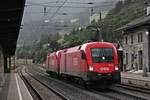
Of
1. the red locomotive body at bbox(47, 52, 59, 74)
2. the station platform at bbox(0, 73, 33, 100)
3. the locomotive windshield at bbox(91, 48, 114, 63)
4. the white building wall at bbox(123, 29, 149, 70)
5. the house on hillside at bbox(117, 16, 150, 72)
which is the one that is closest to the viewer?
the station platform at bbox(0, 73, 33, 100)

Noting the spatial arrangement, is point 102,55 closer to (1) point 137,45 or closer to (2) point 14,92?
(2) point 14,92

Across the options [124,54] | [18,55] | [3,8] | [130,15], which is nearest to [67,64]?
[3,8]

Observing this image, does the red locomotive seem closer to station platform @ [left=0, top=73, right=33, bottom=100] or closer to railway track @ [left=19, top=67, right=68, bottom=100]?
railway track @ [left=19, top=67, right=68, bottom=100]

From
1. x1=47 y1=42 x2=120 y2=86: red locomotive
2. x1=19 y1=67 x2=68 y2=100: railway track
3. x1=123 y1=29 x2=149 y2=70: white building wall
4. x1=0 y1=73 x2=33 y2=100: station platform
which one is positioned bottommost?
x1=19 y1=67 x2=68 y2=100: railway track

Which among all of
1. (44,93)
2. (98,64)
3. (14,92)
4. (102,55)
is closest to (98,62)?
(98,64)

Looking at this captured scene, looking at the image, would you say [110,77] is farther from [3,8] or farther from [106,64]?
[3,8]

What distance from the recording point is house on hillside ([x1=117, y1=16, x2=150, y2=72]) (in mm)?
52438

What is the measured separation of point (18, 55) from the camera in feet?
562

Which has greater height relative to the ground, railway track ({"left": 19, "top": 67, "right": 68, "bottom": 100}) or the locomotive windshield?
the locomotive windshield

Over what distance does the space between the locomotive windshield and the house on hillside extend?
25.0m

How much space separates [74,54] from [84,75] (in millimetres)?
4381

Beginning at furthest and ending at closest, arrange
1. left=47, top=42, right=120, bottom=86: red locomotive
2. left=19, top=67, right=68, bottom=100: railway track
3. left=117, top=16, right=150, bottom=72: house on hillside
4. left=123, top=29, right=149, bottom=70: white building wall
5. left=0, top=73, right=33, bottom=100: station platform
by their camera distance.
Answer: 1. left=123, top=29, right=149, bottom=70: white building wall
2. left=117, top=16, right=150, bottom=72: house on hillside
3. left=47, top=42, right=120, bottom=86: red locomotive
4. left=19, top=67, right=68, bottom=100: railway track
5. left=0, top=73, right=33, bottom=100: station platform

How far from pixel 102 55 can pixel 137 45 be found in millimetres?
31786

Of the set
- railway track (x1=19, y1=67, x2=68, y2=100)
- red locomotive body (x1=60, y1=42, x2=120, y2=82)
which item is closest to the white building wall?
railway track (x1=19, y1=67, x2=68, y2=100)
